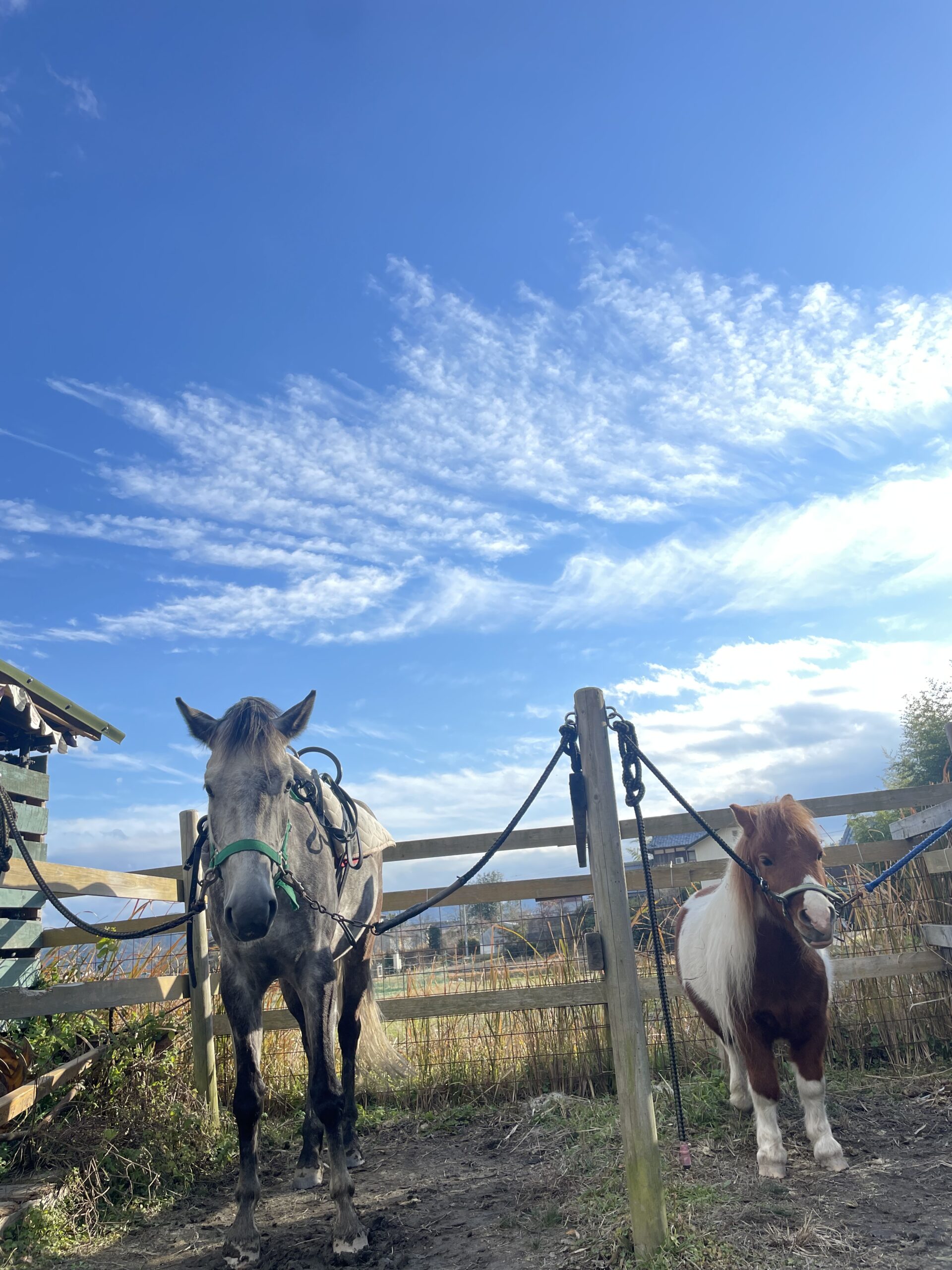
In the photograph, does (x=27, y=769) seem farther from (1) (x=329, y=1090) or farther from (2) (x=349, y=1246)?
(2) (x=349, y=1246)

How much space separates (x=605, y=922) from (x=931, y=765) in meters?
15.8

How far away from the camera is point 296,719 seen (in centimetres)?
343

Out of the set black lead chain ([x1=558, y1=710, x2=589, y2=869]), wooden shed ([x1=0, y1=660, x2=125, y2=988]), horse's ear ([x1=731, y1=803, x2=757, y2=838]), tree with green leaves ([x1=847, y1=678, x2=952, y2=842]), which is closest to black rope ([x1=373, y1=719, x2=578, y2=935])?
black lead chain ([x1=558, y1=710, x2=589, y2=869])

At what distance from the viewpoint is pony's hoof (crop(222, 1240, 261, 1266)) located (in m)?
2.97

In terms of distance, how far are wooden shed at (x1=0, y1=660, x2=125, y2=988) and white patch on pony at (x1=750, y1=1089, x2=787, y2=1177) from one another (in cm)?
419

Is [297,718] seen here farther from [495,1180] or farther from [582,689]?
[495,1180]

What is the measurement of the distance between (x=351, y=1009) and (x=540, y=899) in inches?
54.0

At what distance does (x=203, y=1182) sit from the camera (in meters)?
3.89

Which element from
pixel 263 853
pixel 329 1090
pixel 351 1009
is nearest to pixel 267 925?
pixel 263 853

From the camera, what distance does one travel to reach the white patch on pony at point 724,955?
11.8ft

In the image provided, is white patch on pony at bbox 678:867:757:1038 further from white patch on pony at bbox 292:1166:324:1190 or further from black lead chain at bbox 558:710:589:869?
white patch on pony at bbox 292:1166:324:1190

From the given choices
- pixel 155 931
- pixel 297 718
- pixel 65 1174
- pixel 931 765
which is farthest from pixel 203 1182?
pixel 931 765

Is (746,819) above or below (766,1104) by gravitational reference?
above

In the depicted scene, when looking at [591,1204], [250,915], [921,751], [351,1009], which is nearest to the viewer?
[250,915]
